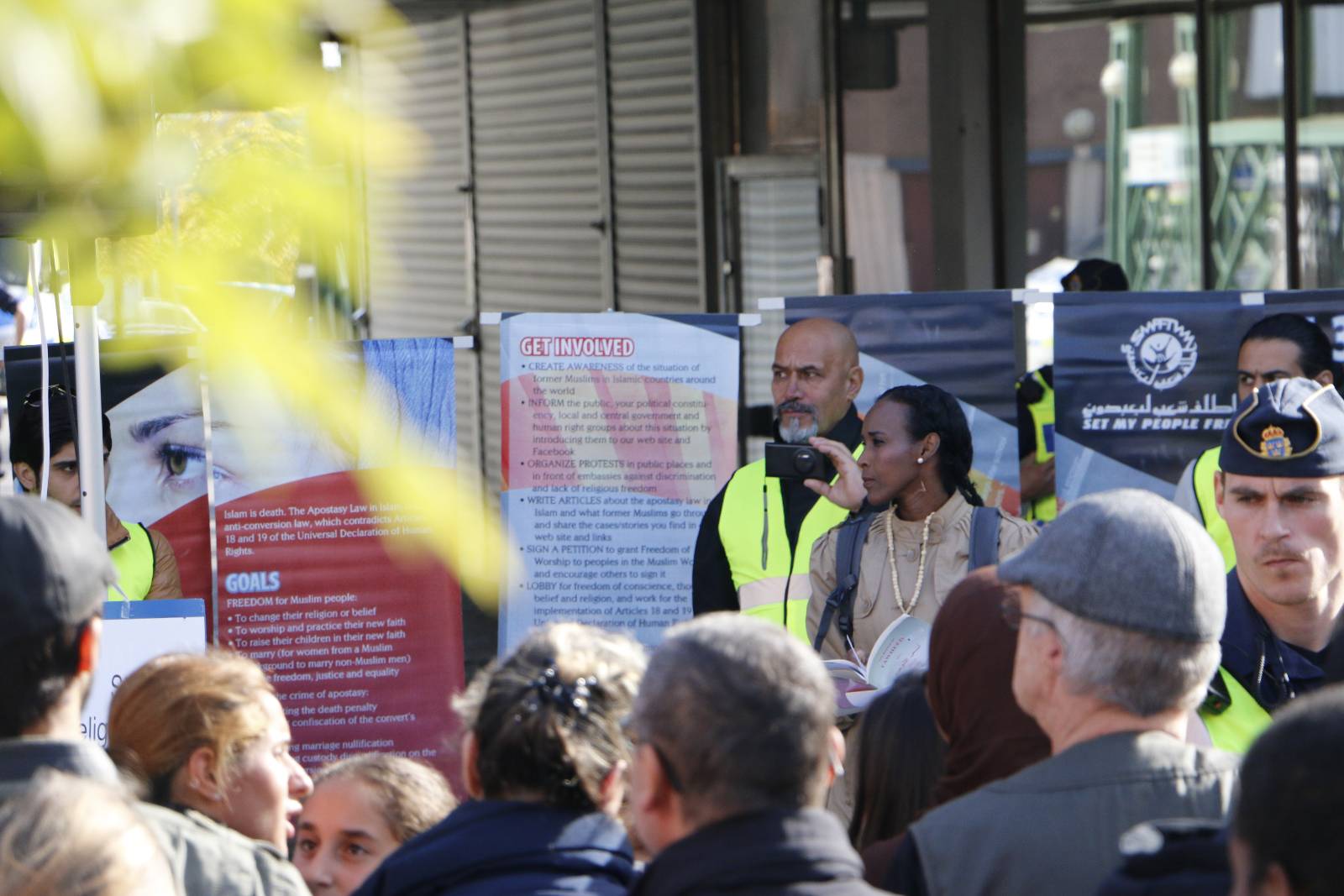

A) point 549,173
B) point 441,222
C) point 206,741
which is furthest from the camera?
point 441,222

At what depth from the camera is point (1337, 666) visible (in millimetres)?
2830

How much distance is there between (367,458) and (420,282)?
12.1m

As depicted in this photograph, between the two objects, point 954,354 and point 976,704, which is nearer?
point 976,704

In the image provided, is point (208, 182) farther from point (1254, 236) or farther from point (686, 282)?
point (686, 282)

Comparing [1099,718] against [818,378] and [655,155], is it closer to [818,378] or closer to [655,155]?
[818,378]

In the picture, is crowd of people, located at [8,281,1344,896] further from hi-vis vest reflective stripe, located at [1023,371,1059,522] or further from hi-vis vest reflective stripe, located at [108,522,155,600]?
hi-vis vest reflective stripe, located at [1023,371,1059,522]

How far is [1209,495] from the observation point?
5.42 meters

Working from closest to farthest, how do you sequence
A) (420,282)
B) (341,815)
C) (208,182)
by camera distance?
1. (208,182)
2. (341,815)
3. (420,282)

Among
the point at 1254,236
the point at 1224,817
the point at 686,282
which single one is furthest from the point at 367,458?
the point at 686,282

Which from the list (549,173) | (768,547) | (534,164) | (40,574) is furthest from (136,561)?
(534,164)

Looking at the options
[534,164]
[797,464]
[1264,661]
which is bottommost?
[1264,661]

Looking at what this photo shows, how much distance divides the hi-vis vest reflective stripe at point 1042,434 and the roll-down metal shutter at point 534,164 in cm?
532

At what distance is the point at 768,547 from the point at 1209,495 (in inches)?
56.4

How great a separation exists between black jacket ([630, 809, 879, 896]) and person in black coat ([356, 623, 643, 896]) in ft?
0.89
